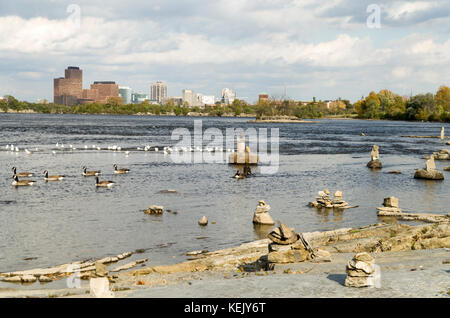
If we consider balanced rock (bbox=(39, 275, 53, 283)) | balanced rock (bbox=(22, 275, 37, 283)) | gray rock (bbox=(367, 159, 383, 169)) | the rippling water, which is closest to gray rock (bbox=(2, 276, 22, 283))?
balanced rock (bbox=(22, 275, 37, 283))

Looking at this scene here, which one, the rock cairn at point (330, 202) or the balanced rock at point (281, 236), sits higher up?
the balanced rock at point (281, 236)

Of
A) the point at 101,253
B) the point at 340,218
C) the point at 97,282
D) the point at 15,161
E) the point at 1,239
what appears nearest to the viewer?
the point at 97,282

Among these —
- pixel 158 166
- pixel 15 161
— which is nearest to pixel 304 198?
pixel 158 166

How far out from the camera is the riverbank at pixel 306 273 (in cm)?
1290

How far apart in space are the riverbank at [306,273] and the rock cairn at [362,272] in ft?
0.72

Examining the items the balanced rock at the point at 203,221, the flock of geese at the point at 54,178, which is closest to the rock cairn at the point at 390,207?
the balanced rock at the point at 203,221

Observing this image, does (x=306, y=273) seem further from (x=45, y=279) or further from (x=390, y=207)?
(x=390, y=207)

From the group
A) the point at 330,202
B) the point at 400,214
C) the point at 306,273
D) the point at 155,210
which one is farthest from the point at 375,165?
the point at 306,273

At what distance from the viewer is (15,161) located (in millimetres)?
55750

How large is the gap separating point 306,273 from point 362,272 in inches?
111

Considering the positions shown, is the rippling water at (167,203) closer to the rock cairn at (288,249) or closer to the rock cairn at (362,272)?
the rock cairn at (288,249)

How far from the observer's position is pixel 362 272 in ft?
42.3
